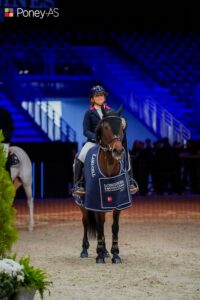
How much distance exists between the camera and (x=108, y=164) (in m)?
10.1

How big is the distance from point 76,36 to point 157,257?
73.1ft

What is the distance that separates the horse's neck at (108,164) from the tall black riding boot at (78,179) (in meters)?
0.74

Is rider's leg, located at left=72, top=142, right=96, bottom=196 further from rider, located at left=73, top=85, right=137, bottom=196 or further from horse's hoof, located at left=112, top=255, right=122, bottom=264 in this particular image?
horse's hoof, located at left=112, top=255, right=122, bottom=264

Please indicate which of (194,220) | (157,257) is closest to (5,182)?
(157,257)

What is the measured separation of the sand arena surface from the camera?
317 inches

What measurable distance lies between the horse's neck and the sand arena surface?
110cm

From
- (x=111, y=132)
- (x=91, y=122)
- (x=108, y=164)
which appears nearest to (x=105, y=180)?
(x=108, y=164)

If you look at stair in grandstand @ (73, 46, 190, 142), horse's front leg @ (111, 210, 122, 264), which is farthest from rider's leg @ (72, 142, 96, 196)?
stair in grandstand @ (73, 46, 190, 142)

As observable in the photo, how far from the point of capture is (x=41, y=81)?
2925cm

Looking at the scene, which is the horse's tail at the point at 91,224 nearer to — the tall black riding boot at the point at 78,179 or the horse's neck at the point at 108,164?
the tall black riding boot at the point at 78,179

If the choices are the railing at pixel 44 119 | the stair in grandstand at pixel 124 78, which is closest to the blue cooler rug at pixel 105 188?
the railing at pixel 44 119

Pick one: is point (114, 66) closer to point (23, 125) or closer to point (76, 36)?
point (76, 36)

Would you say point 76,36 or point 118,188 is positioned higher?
point 76,36

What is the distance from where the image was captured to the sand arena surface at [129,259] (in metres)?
8.05
